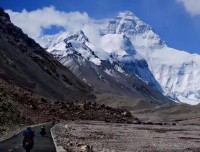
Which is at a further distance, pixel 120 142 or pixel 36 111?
pixel 36 111

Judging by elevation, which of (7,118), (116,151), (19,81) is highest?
(19,81)

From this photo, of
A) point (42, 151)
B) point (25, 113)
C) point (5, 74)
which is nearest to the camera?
point (42, 151)

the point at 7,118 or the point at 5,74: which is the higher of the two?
the point at 5,74

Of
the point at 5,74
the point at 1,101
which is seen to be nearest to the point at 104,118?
the point at 5,74

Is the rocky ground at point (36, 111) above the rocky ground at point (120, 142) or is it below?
above

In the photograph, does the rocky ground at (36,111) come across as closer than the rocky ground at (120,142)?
No

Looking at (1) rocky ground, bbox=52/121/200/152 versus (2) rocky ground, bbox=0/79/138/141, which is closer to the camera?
(1) rocky ground, bbox=52/121/200/152

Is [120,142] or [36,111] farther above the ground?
[36,111]

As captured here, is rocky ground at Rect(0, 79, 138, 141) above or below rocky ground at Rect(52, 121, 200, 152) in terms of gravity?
above

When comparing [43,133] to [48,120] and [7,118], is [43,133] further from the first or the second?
[48,120]

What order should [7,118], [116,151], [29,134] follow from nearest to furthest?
[29,134]
[116,151]
[7,118]

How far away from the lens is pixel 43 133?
63406 millimetres

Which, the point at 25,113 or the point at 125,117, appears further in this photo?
the point at 125,117

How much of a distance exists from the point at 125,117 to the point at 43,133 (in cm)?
9204
